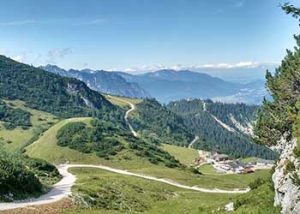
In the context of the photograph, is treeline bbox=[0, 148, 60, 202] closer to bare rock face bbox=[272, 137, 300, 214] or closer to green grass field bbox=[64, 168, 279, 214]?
green grass field bbox=[64, 168, 279, 214]

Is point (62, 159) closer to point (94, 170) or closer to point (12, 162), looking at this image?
point (94, 170)

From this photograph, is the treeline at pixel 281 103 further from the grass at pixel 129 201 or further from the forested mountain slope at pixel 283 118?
the grass at pixel 129 201

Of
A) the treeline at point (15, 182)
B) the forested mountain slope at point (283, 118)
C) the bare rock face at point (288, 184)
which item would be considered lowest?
the treeline at point (15, 182)

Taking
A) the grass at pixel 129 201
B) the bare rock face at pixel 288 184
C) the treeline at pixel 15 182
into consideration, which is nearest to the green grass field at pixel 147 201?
the grass at pixel 129 201

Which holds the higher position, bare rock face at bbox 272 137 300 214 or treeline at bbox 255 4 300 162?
treeline at bbox 255 4 300 162

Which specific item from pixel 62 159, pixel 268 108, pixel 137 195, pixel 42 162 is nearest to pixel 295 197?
pixel 268 108

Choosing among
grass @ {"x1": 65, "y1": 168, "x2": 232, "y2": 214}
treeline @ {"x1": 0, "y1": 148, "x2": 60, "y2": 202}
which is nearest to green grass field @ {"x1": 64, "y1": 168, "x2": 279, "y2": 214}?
grass @ {"x1": 65, "y1": 168, "x2": 232, "y2": 214}

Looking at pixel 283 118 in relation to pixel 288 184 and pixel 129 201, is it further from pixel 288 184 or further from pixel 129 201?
pixel 129 201

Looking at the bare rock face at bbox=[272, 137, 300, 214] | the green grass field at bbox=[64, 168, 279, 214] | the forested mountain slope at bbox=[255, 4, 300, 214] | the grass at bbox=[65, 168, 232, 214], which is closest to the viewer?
the bare rock face at bbox=[272, 137, 300, 214]

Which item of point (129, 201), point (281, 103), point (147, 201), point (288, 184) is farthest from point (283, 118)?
point (147, 201)
